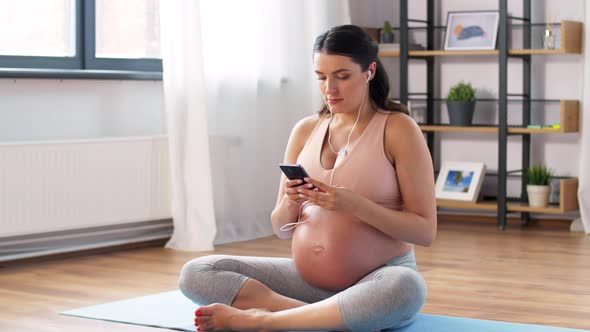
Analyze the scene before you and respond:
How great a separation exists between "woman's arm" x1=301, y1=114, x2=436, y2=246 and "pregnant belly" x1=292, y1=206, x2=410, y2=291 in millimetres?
59

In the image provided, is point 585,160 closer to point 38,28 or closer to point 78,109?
point 78,109

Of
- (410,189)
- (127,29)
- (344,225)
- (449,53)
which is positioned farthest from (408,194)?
(449,53)

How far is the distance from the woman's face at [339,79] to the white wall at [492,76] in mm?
2980

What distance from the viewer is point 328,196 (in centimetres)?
246

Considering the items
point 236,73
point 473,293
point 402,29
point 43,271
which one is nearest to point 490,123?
point 402,29

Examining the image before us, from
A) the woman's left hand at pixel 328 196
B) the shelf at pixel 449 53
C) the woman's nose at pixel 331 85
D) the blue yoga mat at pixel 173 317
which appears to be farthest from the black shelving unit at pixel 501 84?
the woman's left hand at pixel 328 196

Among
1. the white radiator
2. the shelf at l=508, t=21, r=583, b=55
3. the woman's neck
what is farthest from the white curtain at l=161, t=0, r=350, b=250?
the woman's neck

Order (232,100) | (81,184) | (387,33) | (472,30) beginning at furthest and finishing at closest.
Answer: (387,33)
(472,30)
(232,100)
(81,184)

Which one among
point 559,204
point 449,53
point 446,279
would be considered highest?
point 449,53

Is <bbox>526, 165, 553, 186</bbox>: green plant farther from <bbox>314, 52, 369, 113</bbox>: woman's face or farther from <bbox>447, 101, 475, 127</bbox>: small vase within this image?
<bbox>314, 52, 369, 113</bbox>: woman's face

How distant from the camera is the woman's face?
2.60 meters

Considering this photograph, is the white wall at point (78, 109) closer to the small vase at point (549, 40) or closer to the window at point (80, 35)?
the window at point (80, 35)

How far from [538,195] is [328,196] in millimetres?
3127

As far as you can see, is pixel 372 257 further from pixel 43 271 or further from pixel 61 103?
pixel 61 103
